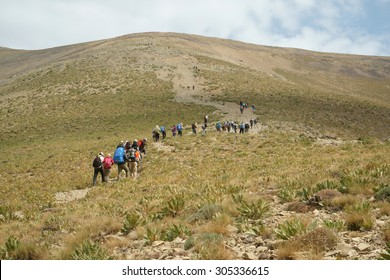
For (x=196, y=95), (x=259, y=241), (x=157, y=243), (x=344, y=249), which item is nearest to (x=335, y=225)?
(x=344, y=249)

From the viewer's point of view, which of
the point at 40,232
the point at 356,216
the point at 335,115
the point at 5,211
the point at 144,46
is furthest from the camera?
the point at 144,46

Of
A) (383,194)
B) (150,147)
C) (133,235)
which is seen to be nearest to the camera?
(133,235)

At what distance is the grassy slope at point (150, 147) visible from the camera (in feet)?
35.9

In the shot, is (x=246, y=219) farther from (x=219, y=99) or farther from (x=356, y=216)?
(x=219, y=99)

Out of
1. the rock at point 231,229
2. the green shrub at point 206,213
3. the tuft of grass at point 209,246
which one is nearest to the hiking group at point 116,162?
the green shrub at point 206,213

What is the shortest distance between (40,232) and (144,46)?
3604 inches

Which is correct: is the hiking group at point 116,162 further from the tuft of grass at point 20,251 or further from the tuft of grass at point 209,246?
the tuft of grass at point 209,246

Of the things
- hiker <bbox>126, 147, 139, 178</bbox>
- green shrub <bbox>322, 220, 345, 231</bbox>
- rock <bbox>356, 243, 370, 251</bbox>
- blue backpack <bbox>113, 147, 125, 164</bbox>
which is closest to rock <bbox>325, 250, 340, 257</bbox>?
rock <bbox>356, 243, 370, 251</bbox>

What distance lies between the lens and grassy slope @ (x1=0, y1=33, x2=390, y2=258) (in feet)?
35.9

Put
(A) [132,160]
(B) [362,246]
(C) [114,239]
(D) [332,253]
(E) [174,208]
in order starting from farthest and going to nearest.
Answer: (A) [132,160]
(E) [174,208]
(C) [114,239]
(B) [362,246]
(D) [332,253]

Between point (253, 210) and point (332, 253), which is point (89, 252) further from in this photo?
point (332, 253)

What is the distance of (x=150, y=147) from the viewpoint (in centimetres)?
2911

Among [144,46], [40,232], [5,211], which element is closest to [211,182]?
[40,232]

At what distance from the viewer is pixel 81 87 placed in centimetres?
6638
